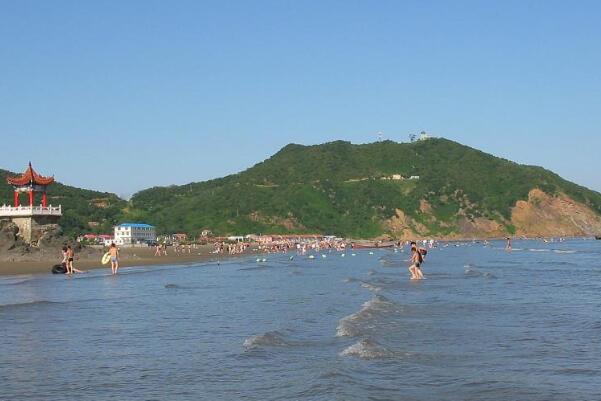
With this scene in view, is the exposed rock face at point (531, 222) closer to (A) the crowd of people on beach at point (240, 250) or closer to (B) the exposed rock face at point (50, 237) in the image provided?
(A) the crowd of people on beach at point (240, 250)

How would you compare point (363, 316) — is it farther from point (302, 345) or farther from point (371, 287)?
point (371, 287)

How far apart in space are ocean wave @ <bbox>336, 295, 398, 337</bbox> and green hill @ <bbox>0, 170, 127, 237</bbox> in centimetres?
8237

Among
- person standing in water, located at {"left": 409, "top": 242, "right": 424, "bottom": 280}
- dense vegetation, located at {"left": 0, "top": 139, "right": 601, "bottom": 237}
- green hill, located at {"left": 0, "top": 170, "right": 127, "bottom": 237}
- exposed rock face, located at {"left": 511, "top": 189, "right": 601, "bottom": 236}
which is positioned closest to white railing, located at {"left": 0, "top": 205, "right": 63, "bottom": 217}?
green hill, located at {"left": 0, "top": 170, "right": 127, "bottom": 237}

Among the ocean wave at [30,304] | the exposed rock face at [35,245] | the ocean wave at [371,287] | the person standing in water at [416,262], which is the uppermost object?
the exposed rock face at [35,245]

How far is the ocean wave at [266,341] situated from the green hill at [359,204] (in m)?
127

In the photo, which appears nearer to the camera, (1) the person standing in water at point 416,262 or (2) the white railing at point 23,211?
(1) the person standing in water at point 416,262

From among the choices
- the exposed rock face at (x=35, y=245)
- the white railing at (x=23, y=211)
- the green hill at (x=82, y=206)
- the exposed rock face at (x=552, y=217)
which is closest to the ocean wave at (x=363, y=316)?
the exposed rock face at (x=35, y=245)

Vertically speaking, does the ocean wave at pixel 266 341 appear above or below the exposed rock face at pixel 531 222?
below

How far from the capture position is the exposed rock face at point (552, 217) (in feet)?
574

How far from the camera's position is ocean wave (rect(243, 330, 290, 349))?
16.0 m

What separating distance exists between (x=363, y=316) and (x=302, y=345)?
5.33 metres

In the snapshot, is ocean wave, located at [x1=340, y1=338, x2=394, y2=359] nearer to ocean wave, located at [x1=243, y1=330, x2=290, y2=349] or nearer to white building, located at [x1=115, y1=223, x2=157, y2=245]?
ocean wave, located at [x1=243, y1=330, x2=290, y2=349]

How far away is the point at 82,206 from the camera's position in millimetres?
129625

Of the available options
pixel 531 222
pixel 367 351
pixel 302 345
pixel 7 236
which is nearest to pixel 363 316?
pixel 302 345
